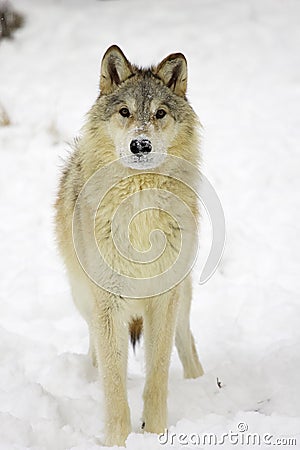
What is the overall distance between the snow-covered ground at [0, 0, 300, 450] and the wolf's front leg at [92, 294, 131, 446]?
17 cm

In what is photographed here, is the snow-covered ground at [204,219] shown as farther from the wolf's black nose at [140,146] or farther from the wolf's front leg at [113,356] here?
the wolf's black nose at [140,146]

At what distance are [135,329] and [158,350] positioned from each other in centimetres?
46

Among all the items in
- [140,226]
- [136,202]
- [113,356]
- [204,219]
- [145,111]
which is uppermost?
[204,219]

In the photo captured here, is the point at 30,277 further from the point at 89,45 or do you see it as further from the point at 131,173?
the point at 89,45

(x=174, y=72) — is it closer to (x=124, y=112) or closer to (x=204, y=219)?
(x=124, y=112)

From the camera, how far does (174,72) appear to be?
12.2ft

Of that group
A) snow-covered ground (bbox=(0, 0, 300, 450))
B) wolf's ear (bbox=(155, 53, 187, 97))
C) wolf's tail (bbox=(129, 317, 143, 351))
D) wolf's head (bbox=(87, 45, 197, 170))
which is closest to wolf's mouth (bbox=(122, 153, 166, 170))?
wolf's head (bbox=(87, 45, 197, 170))

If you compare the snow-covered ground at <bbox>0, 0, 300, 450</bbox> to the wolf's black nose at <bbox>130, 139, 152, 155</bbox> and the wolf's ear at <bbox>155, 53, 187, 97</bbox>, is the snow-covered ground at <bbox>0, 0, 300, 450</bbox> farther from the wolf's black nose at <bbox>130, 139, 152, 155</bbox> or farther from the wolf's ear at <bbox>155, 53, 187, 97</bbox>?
the wolf's black nose at <bbox>130, 139, 152, 155</bbox>

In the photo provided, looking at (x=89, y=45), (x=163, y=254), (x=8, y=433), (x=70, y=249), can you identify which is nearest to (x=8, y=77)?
(x=89, y=45)

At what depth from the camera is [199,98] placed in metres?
7.60

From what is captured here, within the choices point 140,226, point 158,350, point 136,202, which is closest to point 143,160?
point 136,202

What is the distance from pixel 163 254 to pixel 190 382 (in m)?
1.04

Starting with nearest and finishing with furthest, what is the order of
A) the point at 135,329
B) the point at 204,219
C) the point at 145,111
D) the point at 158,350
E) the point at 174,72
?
the point at 145,111, the point at 158,350, the point at 174,72, the point at 135,329, the point at 204,219

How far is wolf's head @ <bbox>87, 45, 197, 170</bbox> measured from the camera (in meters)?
3.39
